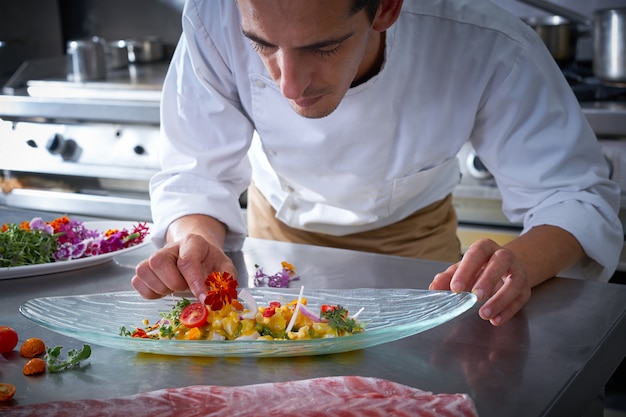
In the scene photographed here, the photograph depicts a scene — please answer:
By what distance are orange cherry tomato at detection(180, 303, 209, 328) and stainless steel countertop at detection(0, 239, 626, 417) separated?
0.07 m

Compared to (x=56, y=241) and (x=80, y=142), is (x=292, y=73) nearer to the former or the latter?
(x=56, y=241)

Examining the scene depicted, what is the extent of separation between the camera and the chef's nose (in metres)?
1.49

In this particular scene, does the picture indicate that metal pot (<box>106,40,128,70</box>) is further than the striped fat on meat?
Yes

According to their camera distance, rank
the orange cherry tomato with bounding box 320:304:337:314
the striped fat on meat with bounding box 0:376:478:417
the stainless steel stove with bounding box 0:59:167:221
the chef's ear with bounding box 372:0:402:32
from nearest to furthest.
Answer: the striped fat on meat with bounding box 0:376:478:417, the orange cherry tomato with bounding box 320:304:337:314, the chef's ear with bounding box 372:0:402:32, the stainless steel stove with bounding box 0:59:167:221

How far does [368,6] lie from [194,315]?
63cm

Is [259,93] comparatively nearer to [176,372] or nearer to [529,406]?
[176,372]

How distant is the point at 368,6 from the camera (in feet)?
5.10

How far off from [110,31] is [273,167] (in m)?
2.49

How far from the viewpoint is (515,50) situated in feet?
6.02

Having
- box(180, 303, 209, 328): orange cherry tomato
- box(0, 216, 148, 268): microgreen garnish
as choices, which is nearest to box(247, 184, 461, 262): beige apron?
box(0, 216, 148, 268): microgreen garnish

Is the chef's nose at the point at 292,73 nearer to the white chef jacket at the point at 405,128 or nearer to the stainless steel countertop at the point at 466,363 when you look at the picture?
the white chef jacket at the point at 405,128

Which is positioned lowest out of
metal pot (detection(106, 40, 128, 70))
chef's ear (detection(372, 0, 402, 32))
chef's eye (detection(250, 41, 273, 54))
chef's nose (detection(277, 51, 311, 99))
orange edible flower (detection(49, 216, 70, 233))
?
orange edible flower (detection(49, 216, 70, 233))

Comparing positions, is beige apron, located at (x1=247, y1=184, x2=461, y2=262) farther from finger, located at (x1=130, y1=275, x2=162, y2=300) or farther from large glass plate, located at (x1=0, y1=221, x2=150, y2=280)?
finger, located at (x1=130, y1=275, x2=162, y2=300)

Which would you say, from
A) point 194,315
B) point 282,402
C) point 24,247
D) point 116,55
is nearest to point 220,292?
point 194,315
